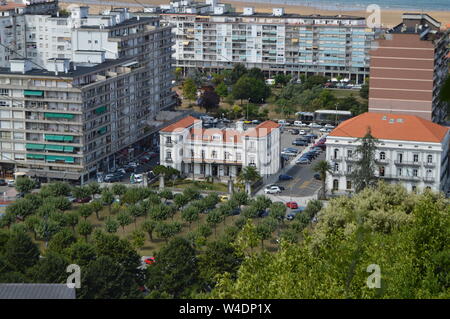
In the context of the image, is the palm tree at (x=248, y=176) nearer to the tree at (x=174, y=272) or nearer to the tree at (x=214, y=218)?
the tree at (x=214, y=218)

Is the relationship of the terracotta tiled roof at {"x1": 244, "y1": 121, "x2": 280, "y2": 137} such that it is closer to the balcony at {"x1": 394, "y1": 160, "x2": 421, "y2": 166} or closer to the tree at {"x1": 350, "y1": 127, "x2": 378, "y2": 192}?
the tree at {"x1": 350, "y1": 127, "x2": 378, "y2": 192}

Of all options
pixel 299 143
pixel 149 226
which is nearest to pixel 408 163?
pixel 299 143

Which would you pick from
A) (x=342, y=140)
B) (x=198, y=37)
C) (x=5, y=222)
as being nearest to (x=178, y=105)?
(x=198, y=37)

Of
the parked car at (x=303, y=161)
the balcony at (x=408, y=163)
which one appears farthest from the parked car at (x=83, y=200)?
the balcony at (x=408, y=163)

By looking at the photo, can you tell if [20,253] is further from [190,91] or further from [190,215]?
[190,91]

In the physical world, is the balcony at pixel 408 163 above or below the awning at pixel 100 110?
below
